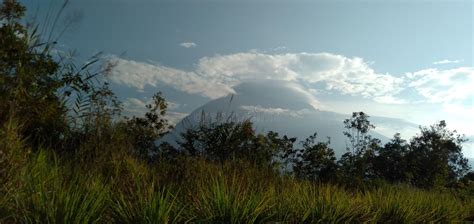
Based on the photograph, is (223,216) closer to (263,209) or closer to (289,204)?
(263,209)

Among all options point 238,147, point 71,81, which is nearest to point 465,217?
point 238,147

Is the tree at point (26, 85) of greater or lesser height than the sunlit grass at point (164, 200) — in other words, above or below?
above

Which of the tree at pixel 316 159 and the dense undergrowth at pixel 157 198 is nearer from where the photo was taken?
the dense undergrowth at pixel 157 198

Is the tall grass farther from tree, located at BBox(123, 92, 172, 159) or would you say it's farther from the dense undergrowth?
tree, located at BBox(123, 92, 172, 159)

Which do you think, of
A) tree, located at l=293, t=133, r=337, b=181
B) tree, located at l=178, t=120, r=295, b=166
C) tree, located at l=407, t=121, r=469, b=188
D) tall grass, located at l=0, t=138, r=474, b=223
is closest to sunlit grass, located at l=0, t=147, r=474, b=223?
tall grass, located at l=0, t=138, r=474, b=223

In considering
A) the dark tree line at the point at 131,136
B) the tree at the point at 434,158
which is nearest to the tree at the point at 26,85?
the dark tree line at the point at 131,136

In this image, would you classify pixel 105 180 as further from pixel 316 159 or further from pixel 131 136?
pixel 316 159

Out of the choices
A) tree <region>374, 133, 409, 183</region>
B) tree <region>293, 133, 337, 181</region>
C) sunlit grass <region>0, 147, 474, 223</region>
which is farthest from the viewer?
tree <region>374, 133, 409, 183</region>

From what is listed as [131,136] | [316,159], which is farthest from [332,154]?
[131,136]

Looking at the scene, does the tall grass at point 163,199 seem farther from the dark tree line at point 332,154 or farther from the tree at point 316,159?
the tree at point 316,159

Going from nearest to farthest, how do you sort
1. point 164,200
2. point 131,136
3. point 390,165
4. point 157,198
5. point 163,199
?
point 164,200 < point 157,198 < point 163,199 < point 131,136 < point 390,165

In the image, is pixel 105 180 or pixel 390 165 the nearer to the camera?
pixel 105 180

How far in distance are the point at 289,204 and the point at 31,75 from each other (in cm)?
391

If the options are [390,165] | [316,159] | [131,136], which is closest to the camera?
[131,136]
